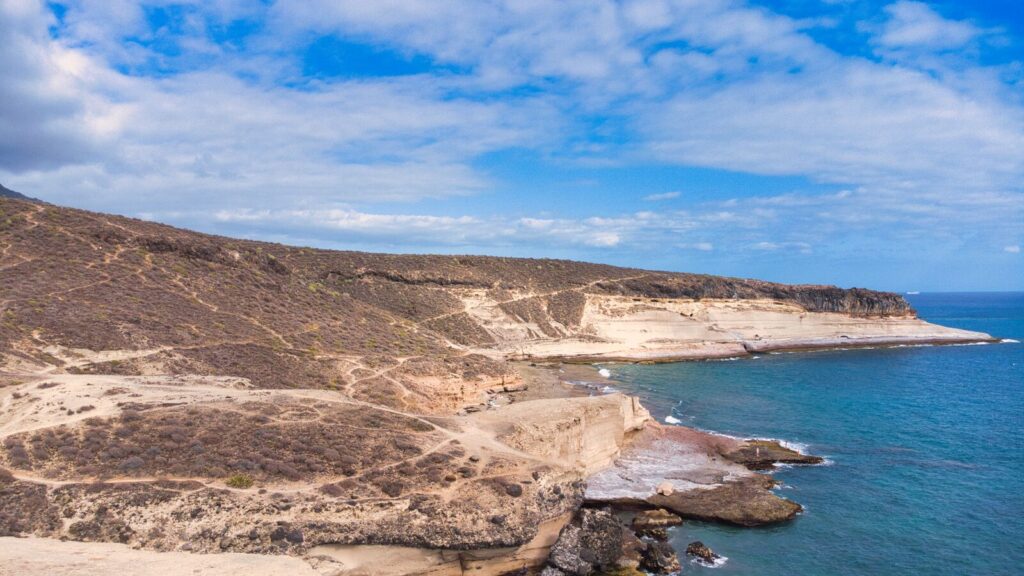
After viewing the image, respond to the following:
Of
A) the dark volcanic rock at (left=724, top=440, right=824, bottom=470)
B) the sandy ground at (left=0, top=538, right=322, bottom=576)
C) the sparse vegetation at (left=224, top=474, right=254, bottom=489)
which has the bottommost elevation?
the dark volcanic rock at (left=724, top=440, right=824, bottom=470)

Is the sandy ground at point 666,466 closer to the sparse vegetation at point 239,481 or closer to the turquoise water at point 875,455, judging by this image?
the turquoise water at point 875,455

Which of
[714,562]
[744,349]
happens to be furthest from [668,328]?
[714,562]

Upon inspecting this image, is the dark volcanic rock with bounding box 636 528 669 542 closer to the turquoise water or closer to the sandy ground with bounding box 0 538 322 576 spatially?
the turquoise water

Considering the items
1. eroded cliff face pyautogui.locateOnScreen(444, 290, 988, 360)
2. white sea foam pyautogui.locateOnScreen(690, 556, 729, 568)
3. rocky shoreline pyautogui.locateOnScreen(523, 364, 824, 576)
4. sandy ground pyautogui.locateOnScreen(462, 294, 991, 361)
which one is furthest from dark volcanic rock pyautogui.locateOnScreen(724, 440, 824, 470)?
sandy ground pyautogui.locateOnScreen(462, 294, 991, 361)

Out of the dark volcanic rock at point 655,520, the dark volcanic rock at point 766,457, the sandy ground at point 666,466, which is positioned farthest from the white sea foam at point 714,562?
the dark volcanic rock at point 766,457

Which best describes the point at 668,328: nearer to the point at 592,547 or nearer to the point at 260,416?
the point at 592,547

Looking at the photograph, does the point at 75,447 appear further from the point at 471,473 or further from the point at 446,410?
the point at 446,410
